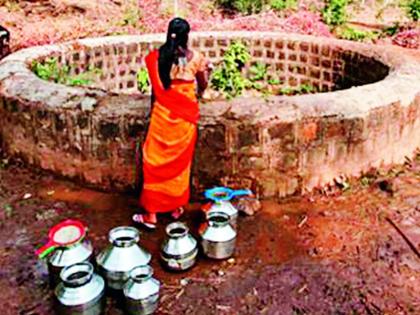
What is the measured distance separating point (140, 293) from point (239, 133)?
1.58 m

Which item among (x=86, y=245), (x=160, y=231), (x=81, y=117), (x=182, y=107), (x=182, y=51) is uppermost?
(x=182, y=51)

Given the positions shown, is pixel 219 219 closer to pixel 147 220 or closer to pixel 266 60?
pixel 147 220

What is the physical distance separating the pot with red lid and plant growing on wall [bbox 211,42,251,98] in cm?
410

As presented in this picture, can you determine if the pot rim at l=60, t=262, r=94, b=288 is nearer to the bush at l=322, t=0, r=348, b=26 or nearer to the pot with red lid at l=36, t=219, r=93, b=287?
the pot with red lid at l=36, t=219, r=93, b=287

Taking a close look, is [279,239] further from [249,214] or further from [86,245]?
[86,245]

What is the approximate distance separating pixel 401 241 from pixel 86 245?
2.17 metres

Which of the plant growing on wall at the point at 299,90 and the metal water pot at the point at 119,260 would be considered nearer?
the metal water pot at the point at 119,260

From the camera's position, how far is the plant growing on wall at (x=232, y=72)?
6.88 metres

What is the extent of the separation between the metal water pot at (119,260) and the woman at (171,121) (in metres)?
0.69

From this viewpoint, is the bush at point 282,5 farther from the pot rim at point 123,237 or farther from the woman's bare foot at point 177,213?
the pot rim at point 123,237

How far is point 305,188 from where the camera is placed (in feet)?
14.1

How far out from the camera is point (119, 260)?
304 cm

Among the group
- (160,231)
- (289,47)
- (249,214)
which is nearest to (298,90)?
(289,47)

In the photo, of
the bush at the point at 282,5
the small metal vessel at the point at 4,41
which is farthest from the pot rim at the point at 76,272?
the bush at the point at 282,5
